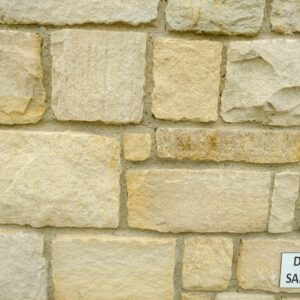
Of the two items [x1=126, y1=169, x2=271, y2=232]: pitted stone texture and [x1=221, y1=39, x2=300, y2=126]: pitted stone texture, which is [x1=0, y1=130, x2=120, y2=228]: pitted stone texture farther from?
[x1=221, y1=39, x2=300, y2=126]: pitted stone texture

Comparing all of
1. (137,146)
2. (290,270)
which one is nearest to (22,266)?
(137,146)

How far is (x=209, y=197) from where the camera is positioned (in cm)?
89

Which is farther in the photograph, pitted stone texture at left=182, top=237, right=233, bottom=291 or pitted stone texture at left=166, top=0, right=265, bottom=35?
pitted stone texture at left=182, top=237, right=233, bottom=291

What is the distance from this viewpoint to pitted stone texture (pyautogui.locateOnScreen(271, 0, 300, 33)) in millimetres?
810

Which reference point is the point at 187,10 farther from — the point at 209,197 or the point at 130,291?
the point at 130,291

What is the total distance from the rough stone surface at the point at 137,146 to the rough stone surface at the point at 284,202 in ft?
1.12

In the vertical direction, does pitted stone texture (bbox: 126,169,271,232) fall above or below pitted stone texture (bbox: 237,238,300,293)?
above

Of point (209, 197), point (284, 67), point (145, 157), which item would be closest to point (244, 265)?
point (209, 197)

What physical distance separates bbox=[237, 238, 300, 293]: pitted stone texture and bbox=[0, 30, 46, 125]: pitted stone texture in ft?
2.13

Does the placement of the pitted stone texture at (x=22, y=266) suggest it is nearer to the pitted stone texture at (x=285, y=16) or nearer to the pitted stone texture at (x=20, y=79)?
the pitted stone texture at (x=20, y=79)

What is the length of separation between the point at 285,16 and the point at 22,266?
91cm

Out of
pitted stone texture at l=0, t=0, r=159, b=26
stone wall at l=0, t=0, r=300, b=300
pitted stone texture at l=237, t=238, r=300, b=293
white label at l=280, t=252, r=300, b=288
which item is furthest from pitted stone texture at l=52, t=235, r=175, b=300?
pitted stone texture at l=0, t=0, r=159, b=26

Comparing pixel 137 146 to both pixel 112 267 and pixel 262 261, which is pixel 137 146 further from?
pixel 262 261

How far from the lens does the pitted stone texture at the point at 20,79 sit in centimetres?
81
